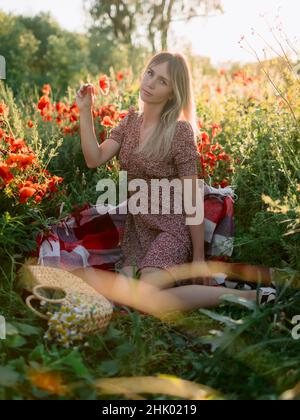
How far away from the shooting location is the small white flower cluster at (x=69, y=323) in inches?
96.6

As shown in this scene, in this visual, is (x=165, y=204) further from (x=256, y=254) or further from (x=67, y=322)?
(x=67, y=322)

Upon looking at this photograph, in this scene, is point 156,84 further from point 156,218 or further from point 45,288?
point 45,288

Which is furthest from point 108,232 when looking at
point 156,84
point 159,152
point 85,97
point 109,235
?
point 156,84

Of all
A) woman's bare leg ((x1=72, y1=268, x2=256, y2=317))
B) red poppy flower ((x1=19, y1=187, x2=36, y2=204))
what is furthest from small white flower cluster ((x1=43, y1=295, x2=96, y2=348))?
red poppy flower ((x1=19, y1=187, x2=36, y2=204))

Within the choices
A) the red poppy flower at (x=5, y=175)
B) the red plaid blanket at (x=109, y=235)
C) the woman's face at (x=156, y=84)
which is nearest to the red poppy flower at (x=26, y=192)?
the red poppy flower at (x=5, y=175)

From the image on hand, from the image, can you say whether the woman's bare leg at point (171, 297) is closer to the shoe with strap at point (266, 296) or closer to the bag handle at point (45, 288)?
the shoe with strap at point (266, 296)

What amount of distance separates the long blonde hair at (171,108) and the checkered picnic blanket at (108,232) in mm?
375

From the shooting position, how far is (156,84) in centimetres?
342

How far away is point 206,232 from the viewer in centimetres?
349

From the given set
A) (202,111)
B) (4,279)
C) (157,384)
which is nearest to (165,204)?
(4,279)

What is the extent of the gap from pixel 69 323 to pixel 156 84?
1570mm

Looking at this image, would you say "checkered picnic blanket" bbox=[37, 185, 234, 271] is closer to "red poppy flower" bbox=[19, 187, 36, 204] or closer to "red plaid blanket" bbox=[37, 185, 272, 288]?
"red plaid blanket" bbox=[37, 185, 272, 288]

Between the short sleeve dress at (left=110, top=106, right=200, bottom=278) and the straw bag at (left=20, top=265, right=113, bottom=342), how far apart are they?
1.98ft

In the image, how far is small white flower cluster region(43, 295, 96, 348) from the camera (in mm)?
2453
